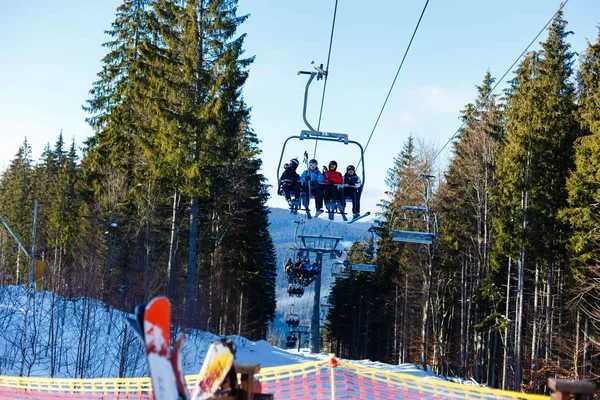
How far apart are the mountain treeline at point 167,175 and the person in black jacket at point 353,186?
5493 mm

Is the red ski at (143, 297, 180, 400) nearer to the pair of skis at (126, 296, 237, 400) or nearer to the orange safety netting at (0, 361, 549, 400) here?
the pair of skis at (126, 296, 237, 400)

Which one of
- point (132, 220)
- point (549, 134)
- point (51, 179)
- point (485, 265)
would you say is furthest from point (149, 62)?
point (51, 179)

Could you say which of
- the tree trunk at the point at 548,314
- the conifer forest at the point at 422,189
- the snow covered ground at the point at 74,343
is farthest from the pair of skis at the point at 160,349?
the tree trunk at the point at 548,314

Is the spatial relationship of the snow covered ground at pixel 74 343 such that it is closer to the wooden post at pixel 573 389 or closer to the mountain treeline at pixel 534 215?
the mountain treeline at pixel 534 215

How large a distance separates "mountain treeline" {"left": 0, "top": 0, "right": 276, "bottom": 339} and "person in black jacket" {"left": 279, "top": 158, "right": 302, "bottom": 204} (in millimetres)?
4385

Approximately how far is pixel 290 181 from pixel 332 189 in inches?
40.1

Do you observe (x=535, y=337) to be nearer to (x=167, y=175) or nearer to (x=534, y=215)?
(x=534, y=215)

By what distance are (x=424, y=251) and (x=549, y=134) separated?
11.2m

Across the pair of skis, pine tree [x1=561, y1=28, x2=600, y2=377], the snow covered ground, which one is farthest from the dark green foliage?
the pair of skis

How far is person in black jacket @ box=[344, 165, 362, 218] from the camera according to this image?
13.5m

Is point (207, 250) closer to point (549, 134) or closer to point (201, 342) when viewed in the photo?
point (201, 342)

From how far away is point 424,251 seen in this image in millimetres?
32719

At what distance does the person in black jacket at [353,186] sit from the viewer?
13.5 m

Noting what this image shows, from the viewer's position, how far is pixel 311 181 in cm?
1327
